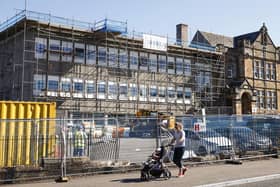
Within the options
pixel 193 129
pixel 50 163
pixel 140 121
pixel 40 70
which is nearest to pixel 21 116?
pixel 50 163

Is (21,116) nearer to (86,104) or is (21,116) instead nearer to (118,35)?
(86,104)

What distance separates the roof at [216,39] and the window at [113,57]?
19895mm

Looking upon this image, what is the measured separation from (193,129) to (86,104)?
22476 millimetres

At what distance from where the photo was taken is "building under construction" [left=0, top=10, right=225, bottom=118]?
115 ft

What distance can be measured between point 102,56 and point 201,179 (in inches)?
1128

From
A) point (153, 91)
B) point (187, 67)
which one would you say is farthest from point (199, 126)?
point (187, 67)

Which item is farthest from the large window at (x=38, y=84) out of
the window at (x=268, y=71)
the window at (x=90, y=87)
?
the window at (x=268, y=71)

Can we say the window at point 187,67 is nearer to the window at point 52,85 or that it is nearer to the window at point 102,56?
the window at point 102,56

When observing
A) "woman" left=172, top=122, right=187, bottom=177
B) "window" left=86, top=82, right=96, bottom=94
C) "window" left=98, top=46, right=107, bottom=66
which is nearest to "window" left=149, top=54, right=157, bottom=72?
"window" left=98, top=46, right=107, bottom=66

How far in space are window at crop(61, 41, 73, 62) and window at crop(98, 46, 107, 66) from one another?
10.3 ft

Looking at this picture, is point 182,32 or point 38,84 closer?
point 38,84

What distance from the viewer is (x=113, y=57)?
130 feet

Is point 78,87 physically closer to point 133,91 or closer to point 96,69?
point 96,69

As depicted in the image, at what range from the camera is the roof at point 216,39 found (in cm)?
5606
